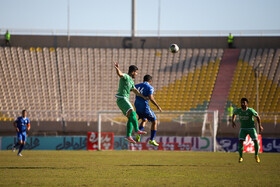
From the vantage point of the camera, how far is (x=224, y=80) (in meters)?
39.6

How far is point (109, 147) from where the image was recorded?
2967 cm

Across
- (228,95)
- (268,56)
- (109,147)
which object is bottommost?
(109,147)

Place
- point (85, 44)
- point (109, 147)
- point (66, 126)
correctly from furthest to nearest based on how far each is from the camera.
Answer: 1. point (85, 44)
2. point (66, 126)
3. point (109, 147)

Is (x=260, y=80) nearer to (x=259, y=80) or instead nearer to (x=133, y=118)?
(x=259, y=80)

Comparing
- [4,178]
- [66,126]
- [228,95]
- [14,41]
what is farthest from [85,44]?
[4,178]

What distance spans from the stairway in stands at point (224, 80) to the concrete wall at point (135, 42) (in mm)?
1617

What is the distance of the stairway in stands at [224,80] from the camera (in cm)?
3747

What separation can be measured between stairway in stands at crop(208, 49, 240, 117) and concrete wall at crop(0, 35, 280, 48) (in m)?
1.62

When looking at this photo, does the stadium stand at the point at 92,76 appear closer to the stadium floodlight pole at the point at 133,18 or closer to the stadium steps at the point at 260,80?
the stadium floodlight pole at the point at 133,18

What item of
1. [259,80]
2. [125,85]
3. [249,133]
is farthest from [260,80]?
[125,85]

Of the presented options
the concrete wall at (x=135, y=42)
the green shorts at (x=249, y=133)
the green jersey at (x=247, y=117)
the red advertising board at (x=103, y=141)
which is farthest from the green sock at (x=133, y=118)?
the concrete wall at (x=135, y=42)

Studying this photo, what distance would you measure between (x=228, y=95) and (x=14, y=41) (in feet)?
67.6

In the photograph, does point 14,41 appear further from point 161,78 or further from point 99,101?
point 161,78

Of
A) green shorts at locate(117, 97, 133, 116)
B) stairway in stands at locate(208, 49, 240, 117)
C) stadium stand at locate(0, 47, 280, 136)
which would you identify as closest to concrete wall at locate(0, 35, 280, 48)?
stadium stand at locate(0, 47, 280, 136)
